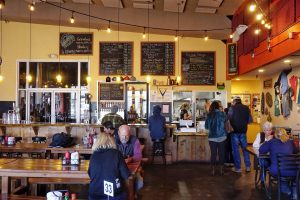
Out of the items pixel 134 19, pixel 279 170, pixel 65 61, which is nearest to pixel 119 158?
pixel 279 170

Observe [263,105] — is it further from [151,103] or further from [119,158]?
[119,158]

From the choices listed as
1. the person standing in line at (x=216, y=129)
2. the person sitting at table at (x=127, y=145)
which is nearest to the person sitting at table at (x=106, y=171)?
the person sitting at table at (x=127, y=145)

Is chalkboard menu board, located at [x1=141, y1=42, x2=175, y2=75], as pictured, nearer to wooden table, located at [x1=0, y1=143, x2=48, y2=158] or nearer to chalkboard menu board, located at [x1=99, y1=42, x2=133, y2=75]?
chalkboard menu board, located at [x1=99, y1=42, x2=133, y2=75]

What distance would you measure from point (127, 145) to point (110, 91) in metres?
6.62

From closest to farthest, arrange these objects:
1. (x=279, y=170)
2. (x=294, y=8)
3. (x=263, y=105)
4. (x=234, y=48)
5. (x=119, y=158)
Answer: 1. (x=119, y=158)
2. (x=279, y=170)
3. (x=294, y=8)
4. (x=234, y=48)
5. (x=263, y=105)

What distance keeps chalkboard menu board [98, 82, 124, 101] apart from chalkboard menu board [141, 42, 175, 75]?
3.06 feet

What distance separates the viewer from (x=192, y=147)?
30.3ft

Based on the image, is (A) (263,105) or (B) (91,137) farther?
(A) (263,105)

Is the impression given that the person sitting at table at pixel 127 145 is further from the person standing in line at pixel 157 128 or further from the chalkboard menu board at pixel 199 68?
the chalkboard menu board at pixel 199 68

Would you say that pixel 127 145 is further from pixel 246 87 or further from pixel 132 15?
pixel 246 87

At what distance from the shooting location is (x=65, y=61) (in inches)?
459

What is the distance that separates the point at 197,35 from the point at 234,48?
1333mm

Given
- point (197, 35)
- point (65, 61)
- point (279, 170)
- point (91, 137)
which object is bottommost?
point (279, 170)

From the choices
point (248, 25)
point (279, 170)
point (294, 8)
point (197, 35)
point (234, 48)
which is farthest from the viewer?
point (197, 35)
